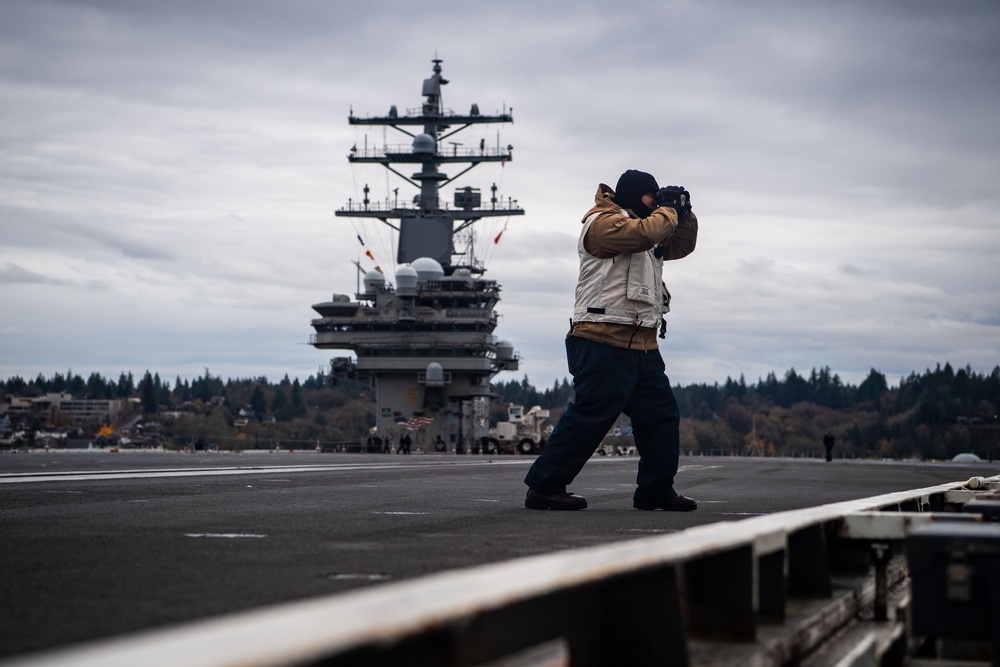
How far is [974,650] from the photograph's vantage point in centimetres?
314

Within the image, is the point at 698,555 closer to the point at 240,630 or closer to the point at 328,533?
the point at 240,630

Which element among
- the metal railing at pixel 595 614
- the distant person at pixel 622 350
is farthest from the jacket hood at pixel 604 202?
the metal railing at pixel 595 614

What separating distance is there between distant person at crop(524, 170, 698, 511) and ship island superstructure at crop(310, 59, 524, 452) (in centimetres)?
5722

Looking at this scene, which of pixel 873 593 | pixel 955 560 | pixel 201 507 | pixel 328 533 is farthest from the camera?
pixel 201 507

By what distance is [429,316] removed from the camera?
66.9 metres

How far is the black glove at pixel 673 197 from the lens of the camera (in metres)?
7.61

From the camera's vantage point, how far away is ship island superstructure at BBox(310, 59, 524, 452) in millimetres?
67062

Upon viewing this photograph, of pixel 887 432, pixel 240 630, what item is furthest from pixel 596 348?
pixel 887 432

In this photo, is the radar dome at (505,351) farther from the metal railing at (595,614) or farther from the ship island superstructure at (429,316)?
the metal railing at (595,614)

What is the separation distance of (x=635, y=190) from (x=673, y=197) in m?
0.32

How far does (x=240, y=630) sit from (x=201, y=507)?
6209 mm

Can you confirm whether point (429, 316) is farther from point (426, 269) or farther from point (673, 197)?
point (673, 197)

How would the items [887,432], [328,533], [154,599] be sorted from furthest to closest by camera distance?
[887,432]
[328,533]
[154,599]

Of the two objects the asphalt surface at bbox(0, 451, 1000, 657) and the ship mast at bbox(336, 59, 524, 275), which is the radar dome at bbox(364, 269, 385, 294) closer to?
the ship mast at bbox(336, 59, 524, 275)
